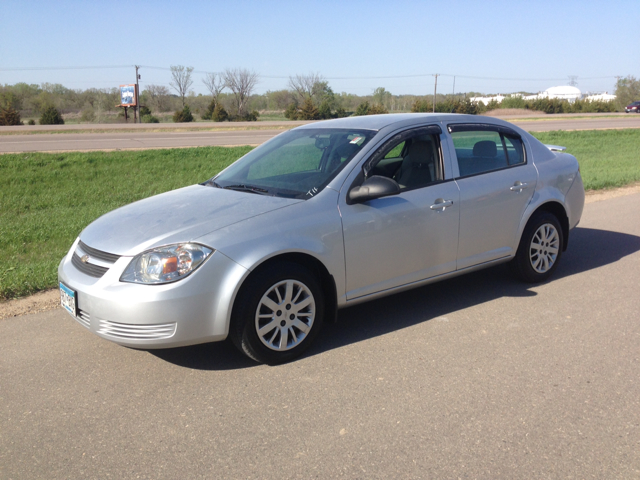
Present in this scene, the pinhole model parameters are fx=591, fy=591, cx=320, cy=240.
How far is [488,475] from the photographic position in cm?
285

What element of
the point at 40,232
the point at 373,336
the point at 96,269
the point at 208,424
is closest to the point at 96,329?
the point at 96,269

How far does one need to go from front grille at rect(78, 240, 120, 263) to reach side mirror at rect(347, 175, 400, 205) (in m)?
1.72

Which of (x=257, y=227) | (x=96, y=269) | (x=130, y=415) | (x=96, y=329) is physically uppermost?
(x=257, y=227)

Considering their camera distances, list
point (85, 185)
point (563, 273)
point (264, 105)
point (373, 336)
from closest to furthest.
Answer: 1. point (373, 336)
2. point (563, 273)
3. point (85, 185)
4. point (264, 105)

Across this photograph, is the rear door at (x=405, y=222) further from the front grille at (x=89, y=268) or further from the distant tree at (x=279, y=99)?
the distant tree at (x=279, y=99)

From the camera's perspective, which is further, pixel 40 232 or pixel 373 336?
pixel 40 232

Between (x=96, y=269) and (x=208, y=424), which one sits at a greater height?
(x=96, y=269)

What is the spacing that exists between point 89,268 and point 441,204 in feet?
9.08

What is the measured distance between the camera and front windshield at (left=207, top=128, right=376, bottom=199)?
4629 millimetres

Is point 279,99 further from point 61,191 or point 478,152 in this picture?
point 478,152

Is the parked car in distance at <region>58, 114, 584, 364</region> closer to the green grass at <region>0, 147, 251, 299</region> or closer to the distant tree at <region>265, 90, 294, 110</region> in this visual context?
the green grass at <region>0, 147, 251, 299</region>

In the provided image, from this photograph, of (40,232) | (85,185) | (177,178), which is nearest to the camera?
(40,232)

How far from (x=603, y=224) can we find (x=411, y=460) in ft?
23.0

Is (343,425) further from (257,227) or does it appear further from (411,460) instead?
(257,227)
